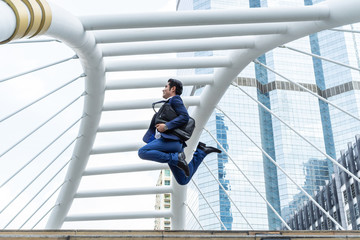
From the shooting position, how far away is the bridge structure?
8625 mm

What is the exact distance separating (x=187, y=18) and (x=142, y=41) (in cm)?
148

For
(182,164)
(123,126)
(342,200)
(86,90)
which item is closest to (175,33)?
(86,90)

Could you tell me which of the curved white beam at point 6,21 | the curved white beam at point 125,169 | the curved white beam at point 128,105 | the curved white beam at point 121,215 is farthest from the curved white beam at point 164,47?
the curved white beam at point 121,215

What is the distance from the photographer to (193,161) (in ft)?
26.5

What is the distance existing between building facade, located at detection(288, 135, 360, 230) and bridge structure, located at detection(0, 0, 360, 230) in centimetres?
3765

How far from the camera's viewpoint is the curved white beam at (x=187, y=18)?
960 centimetres

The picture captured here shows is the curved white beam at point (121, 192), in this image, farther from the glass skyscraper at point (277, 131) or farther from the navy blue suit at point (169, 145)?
the glass skyscraper at point (277, 131)

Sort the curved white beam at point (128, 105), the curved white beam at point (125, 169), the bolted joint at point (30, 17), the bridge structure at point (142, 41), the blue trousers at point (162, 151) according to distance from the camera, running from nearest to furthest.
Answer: the bolted joint at point (30, 17)
the blue trousers at point (162, 151)
the bridge structure at point (142, 41)
the curved white beam at point (128, 105)
the curved white beam at point (125, 169)

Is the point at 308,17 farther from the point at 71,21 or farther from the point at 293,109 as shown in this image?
the point at 293,109

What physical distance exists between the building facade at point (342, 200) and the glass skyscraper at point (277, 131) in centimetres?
2433

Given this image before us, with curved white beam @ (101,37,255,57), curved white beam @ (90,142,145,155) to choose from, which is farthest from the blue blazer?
curved white beam @ (90,142,145,155)

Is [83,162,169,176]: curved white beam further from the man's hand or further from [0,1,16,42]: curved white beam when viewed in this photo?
[0,1,16,42]: curved white beam

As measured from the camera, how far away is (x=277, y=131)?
9969cm

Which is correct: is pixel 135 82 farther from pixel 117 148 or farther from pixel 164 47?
pixel 117 148
